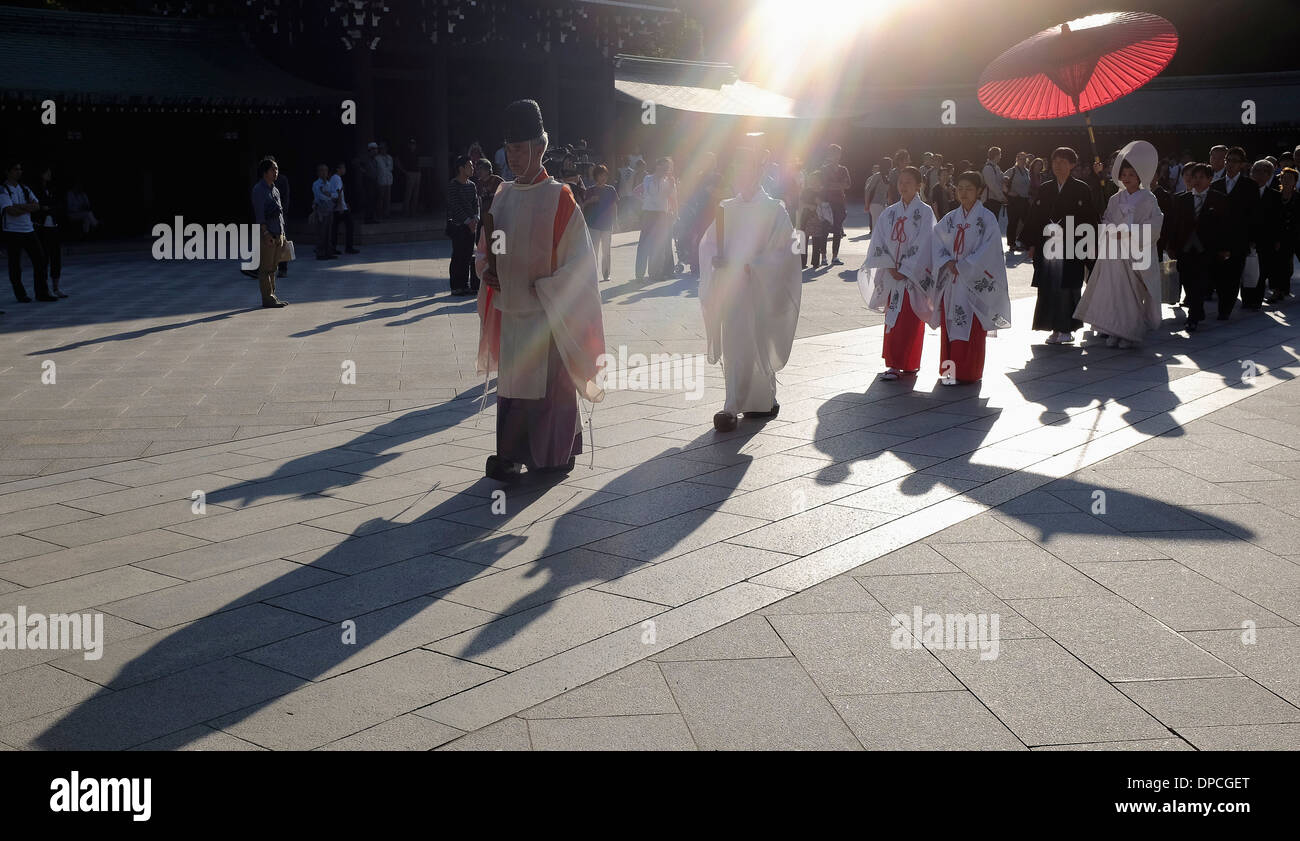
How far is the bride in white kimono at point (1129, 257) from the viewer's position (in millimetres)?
11242

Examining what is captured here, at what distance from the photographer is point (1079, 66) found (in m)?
9.92

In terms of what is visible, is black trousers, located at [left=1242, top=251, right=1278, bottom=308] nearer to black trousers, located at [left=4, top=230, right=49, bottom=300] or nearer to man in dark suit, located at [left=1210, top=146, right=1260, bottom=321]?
man in dark suit, located at [left=1210, top=146, right=1260, bottom=321]

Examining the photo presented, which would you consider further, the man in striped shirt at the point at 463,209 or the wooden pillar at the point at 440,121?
the wooden pillar at the point at 440,121

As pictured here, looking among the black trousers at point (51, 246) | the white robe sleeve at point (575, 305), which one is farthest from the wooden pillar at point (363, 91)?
the white robe sleeve at point (575, 305)

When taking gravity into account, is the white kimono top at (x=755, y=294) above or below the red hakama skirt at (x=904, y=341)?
above

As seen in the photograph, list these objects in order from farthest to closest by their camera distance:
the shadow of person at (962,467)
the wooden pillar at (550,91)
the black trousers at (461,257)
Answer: the wooden pillar at (550,91)
the black trousers at (461,257)
the shadow of person at (962,467)

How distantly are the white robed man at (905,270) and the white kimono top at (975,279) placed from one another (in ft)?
0.53

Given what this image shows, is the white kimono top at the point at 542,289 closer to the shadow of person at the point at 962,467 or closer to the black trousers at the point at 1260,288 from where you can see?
the shadow of person at the point at 962,467

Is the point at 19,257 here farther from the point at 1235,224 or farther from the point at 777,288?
the point at 1235,224

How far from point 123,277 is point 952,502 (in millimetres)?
14841

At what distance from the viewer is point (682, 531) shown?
19.2ft

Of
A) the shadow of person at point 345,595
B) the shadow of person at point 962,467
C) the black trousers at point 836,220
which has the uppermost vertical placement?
the black trousers at point 836,220

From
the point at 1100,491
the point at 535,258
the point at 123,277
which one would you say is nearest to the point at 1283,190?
the point at 1100,491

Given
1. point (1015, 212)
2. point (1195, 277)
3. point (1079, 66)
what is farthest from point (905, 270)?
point (1015, 212)
